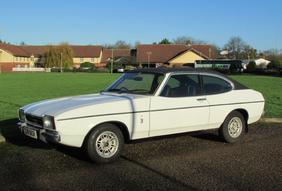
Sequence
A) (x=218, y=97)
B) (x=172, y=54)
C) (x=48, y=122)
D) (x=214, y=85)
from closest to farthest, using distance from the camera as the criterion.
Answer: (x=48, y=122) → (x=218, y=97) → (x=214, y=85) → (x=172, y=54)

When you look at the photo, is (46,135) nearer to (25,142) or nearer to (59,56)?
(25,142)

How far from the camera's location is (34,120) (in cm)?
722

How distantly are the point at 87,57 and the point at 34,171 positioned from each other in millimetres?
119853

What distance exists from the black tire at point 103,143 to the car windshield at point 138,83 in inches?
40.7

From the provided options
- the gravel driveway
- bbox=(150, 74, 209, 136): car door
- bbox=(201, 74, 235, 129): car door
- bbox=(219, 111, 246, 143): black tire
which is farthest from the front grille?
bbox=(219, 111, 246, 143): black tire

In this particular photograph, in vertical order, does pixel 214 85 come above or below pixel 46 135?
above

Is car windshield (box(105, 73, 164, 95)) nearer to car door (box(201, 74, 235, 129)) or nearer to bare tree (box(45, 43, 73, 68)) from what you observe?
car door (box(201, 74, 235, 129))

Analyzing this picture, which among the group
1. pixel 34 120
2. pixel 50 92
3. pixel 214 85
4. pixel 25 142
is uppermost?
pixel 214 85

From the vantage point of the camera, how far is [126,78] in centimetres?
861

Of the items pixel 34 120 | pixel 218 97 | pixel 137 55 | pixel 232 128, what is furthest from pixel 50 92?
pixel 137 55

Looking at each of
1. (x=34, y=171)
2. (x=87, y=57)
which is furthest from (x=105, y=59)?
(x=34, y=171)

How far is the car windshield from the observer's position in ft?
25.8

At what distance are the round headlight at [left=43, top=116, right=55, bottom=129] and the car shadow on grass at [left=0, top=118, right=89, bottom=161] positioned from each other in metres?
0.56

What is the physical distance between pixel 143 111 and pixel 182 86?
3.85ft
